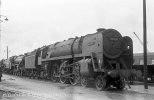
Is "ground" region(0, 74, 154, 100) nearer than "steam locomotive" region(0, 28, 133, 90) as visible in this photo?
Yes

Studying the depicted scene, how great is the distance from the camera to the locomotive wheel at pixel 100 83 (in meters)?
16.5

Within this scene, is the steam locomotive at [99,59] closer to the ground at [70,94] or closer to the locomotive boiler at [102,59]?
the locomotive boiler at [102,59]

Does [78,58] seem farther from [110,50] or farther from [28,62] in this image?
[28,62]

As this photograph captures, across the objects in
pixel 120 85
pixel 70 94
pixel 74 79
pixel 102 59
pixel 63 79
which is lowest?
pixel 70 94

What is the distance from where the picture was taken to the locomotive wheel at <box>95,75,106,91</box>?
16.5 m

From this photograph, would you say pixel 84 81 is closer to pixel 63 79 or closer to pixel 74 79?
pixel 74 79

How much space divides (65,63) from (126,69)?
19.9ft

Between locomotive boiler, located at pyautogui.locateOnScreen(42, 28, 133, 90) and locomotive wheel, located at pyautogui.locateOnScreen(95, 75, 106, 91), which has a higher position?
locomotive boiler, located at pyautogui.locateOnScreen(42, 28, 133, 90)

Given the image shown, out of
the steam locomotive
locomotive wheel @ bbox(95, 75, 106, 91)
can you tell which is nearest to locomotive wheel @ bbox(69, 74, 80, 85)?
the steam locomotive

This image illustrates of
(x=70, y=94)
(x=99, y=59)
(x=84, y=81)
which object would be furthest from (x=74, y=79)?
(x=70, y=94)

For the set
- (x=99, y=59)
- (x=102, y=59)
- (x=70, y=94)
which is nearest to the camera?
(x=70, y=94)

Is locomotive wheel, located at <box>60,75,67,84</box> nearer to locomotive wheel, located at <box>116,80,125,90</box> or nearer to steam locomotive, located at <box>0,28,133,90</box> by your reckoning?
steam locomotive, located at <box>0,28,133,90</box>

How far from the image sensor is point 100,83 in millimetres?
16969

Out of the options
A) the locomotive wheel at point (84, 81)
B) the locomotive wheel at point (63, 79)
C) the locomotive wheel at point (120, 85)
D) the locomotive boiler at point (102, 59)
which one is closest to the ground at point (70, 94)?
the locomotive wheel at point (120, 85)
